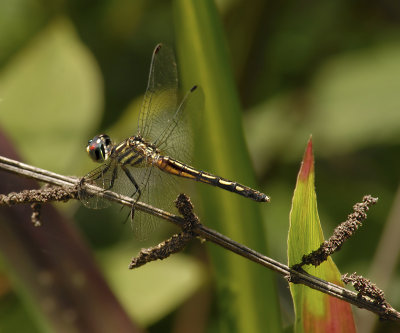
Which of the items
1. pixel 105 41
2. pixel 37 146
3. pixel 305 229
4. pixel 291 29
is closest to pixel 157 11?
pixel 105 41

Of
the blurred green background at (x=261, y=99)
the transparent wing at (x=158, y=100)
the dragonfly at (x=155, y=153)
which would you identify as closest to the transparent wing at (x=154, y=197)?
the dragonfly at (x=155, y=153)

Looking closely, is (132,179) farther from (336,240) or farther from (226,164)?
(336,240)

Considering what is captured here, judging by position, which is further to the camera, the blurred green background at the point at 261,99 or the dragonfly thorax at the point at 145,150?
the blurred green background at the point at 261,99

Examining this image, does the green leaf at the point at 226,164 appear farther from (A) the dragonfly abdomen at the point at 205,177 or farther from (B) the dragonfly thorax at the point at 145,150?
(B) the dragonfly thorax at the point at 145,150

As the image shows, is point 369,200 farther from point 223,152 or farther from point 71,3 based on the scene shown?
point 71,3

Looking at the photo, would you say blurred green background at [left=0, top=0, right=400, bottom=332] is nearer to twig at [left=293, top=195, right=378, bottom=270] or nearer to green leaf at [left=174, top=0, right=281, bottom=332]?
green leaf at [left=174, top=0, right=281, bottom=332]

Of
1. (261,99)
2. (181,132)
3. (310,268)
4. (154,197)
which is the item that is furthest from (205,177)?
(261,99)

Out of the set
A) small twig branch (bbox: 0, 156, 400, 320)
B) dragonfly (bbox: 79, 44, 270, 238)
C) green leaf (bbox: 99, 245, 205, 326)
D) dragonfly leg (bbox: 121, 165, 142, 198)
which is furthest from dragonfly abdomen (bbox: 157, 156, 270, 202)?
green leaf (bbox: 99, 245, 205, 326)
